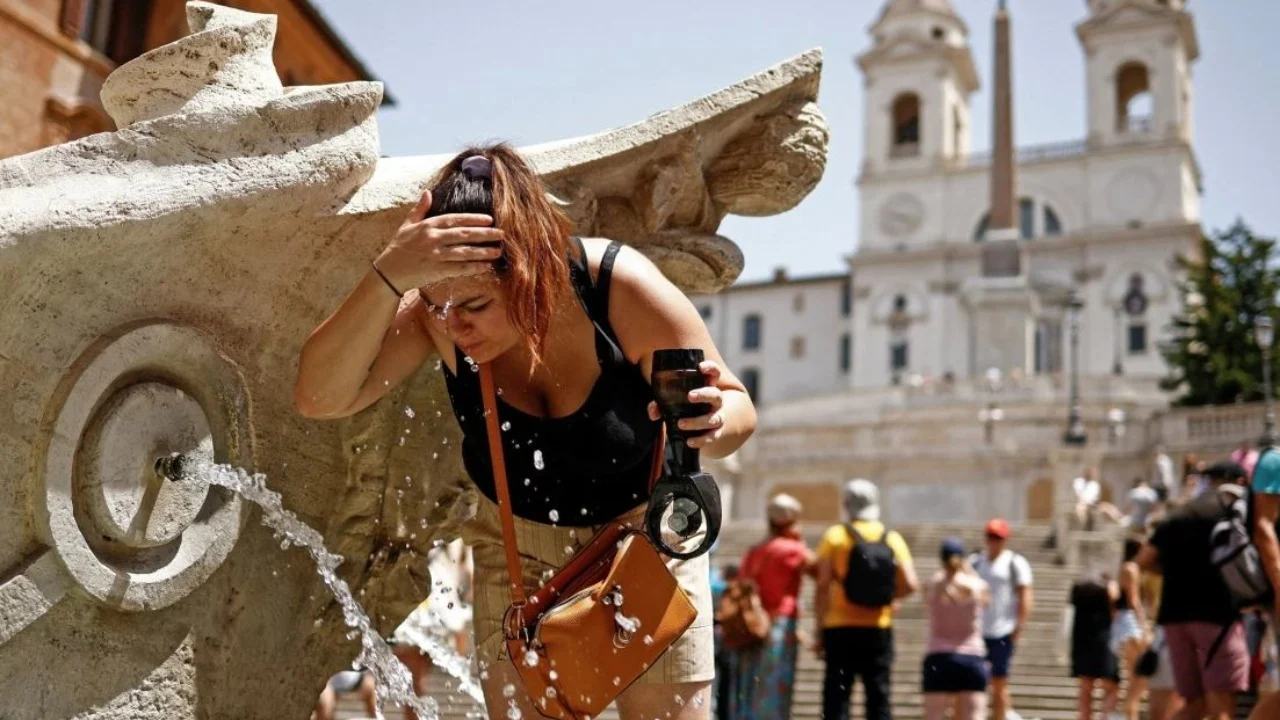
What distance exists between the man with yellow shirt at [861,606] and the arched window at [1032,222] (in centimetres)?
6610

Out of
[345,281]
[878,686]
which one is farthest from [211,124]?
[878,686]

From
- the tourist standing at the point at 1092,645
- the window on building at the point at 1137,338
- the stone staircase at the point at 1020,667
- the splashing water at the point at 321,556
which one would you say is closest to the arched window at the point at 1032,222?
the window on building at the point at 1137,338

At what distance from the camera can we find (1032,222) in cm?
7281

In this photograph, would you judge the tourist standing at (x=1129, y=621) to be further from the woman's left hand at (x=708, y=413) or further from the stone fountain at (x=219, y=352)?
the woman's left hand at (x=708, y=413)

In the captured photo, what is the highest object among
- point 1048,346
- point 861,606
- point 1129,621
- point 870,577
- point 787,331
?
point 787,331

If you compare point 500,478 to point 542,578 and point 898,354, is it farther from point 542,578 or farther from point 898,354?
point 898,354

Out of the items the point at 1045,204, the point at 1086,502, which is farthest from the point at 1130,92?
the point at 1086,502

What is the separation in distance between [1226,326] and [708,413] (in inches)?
2054

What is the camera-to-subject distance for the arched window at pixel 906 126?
75438 millimetres

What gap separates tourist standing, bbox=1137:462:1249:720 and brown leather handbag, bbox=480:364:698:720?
471 cm

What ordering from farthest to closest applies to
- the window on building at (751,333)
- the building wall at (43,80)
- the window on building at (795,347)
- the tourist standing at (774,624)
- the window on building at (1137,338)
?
the window on building at (751,333) < the window on building at (795,347) < the window on building at (1137,338) < the building wall at (43,80) < the tourist standing at (774,624)

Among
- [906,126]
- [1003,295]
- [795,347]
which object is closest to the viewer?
[1003,295]

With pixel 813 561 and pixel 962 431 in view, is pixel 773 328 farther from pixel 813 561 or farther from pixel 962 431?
pixel 813 561

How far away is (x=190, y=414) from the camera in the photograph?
121 inches
